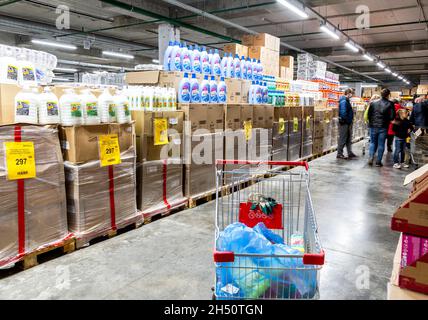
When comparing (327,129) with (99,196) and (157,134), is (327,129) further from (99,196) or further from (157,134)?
(99,196)

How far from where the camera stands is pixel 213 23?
12.2m

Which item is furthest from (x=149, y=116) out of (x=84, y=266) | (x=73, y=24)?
(x=73, y=24)

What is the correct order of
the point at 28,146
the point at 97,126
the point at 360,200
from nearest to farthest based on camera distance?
1. the point at 28,146
2. the point at 97,126
3. the point at 360,200

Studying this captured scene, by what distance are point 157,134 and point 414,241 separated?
10.3 ft

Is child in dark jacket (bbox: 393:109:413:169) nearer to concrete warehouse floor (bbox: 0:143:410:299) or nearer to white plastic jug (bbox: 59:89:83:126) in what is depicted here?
concrete warehouse floor (bbox: 0:143:410:299)

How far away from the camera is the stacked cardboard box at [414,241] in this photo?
5.65 feet

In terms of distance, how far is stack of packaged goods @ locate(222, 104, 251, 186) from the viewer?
564cm

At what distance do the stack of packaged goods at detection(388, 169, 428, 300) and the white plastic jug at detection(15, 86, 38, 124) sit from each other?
2.92 meters

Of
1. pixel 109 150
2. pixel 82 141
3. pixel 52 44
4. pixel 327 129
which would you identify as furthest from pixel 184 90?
pixel 52 44

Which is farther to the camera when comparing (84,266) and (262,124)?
(262,124)
